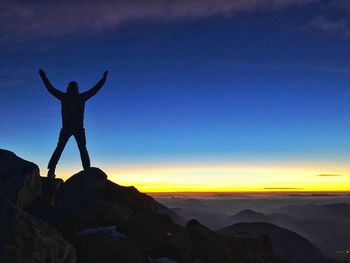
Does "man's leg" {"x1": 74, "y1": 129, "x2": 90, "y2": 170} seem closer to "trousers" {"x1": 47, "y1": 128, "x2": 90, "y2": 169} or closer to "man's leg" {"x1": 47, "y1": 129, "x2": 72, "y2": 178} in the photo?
"trousers" {"x1": 47, "y1": 128, "x2": 90, "y2": 169}

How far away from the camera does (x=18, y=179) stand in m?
18.3

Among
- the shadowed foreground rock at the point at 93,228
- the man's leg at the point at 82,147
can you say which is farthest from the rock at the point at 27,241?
the man's leg at the point at 82,147

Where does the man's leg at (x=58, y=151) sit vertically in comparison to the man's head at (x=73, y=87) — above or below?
below

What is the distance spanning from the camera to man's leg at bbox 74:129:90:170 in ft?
76.3

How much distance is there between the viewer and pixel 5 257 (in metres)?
12.6

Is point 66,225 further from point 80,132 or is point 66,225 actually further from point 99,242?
point 80,132

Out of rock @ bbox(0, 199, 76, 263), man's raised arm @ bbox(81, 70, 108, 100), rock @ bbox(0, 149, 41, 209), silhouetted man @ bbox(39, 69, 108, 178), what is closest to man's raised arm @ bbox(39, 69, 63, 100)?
silhouetted man @ bbox(39, 69, 108, 178)

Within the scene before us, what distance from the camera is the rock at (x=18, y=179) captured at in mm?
17828

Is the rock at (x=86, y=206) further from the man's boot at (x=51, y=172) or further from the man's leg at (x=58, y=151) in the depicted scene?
the man's leg at (x=58, y=151)

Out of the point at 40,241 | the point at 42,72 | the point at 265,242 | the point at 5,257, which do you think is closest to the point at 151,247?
the point at 40,241

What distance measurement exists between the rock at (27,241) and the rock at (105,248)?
182 centimetres

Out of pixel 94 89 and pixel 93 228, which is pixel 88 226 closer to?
pixel 93 228

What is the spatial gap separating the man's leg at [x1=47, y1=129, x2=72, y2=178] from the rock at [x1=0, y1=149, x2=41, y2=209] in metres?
3.41

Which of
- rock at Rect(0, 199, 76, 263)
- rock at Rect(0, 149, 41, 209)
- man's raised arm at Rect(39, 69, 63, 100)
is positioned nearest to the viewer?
rock at Rect(0, 199, 76, 263)
